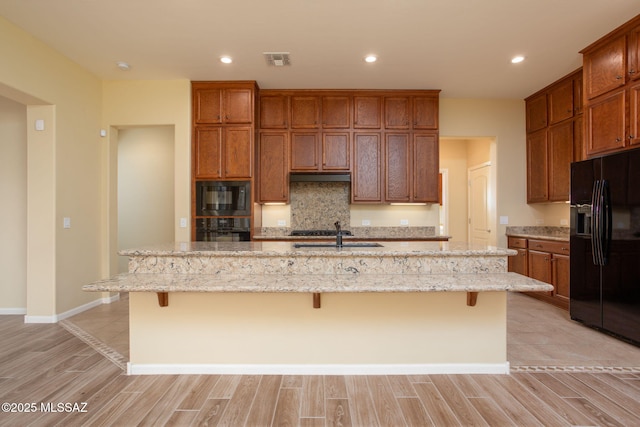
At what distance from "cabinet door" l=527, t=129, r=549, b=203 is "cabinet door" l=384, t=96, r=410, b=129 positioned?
6.37 ft

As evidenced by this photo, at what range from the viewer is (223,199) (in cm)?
445

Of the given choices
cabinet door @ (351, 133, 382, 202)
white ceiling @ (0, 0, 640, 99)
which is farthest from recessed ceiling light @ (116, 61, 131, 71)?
cabinet door @ (351, 133, 382, 202)

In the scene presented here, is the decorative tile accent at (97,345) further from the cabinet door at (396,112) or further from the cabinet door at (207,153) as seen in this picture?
the cabinet door at (396,112)

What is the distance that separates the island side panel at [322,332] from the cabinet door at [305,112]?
299 centimetres

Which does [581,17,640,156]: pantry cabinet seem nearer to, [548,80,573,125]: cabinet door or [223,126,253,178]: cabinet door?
[548,80,573,125]: cabinet door

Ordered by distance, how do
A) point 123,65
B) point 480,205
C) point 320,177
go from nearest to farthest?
point 123,65
point 320,177
point 480,205

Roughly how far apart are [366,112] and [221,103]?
199cm

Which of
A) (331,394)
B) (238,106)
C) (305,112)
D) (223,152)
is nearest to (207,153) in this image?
(223,152)

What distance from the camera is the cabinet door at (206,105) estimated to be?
448 centimetres

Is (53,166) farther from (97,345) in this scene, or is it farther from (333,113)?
(333,113)

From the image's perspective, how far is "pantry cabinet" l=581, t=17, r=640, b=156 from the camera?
3098 millimetres

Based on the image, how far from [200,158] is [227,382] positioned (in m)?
3.02

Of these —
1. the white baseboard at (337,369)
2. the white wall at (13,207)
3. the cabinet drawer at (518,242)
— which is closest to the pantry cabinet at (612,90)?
the cabinet drawer at (518,242)

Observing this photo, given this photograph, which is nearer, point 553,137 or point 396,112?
point 553,137
